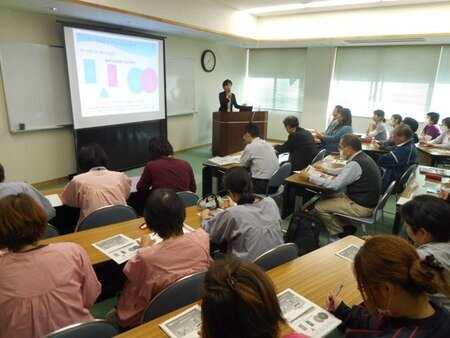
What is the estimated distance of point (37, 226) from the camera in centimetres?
131

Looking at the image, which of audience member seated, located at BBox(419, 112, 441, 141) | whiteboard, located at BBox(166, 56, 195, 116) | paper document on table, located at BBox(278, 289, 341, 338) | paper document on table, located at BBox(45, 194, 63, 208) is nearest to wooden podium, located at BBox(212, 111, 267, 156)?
whiteboard, located at BBox(166, 56, 195, 116)

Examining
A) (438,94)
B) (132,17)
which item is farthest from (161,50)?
(438,94)

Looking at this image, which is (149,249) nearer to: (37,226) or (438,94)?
(37,226)

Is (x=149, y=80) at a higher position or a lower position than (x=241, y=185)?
higher

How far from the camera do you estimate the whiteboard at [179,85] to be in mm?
6535

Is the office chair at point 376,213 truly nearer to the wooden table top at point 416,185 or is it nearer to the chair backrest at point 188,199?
the wooden table top at point 416,185

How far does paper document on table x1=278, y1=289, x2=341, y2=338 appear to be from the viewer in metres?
1.26

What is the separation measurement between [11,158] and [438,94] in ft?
26.4

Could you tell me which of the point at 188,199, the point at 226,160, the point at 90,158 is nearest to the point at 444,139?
the point at 226,160

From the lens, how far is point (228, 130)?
21.1 feet

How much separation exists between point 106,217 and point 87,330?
123 cm

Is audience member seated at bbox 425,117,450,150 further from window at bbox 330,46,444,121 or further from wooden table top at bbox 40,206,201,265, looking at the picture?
wooden table top at bbox 40,206,201,265

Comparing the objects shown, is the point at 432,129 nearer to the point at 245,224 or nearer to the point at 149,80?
the point at 149,80

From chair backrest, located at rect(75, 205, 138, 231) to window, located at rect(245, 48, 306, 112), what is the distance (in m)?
6.93
